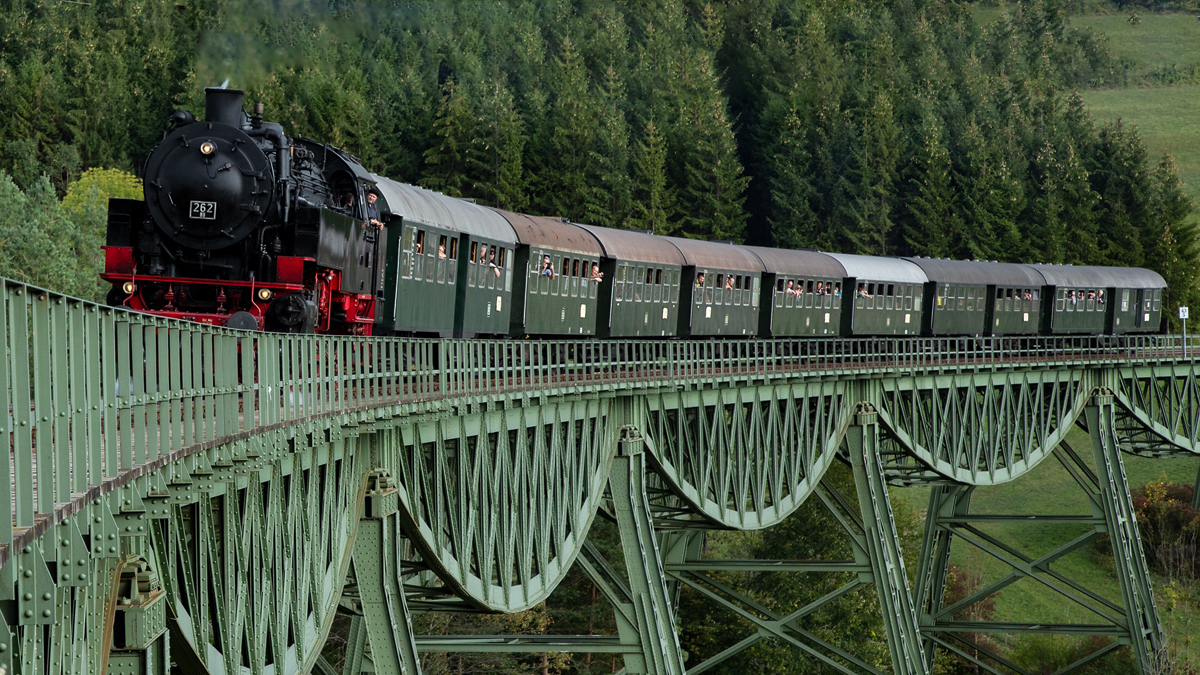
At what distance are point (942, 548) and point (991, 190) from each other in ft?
175

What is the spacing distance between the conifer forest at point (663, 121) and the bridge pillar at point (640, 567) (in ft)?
111

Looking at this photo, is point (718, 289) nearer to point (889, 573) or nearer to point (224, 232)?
point (889, 573)

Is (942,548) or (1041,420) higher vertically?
(1041,420)

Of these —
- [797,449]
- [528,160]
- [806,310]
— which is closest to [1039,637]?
[806,310]

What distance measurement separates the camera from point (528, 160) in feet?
298

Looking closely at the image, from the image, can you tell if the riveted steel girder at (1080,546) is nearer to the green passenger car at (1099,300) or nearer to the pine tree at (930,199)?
the green passenger car at (1099,300)

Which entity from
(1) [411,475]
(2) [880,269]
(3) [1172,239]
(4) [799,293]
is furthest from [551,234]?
(3) [1172,239]

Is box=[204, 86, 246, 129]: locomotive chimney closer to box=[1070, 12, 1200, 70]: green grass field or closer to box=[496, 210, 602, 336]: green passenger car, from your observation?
box=[496, 210, 602, 336]: green passenger car

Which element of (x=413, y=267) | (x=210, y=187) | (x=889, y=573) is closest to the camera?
(x=210, y=187)

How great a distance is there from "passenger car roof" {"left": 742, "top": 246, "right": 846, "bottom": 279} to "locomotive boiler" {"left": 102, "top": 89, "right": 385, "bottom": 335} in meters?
21.1

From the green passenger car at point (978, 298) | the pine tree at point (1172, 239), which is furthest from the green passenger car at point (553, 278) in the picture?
the pine tree at point (1172, 239)

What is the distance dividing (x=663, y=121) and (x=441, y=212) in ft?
229

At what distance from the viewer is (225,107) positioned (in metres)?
21.5

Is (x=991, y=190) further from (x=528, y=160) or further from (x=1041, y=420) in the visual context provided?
(x=1041, y=420)
